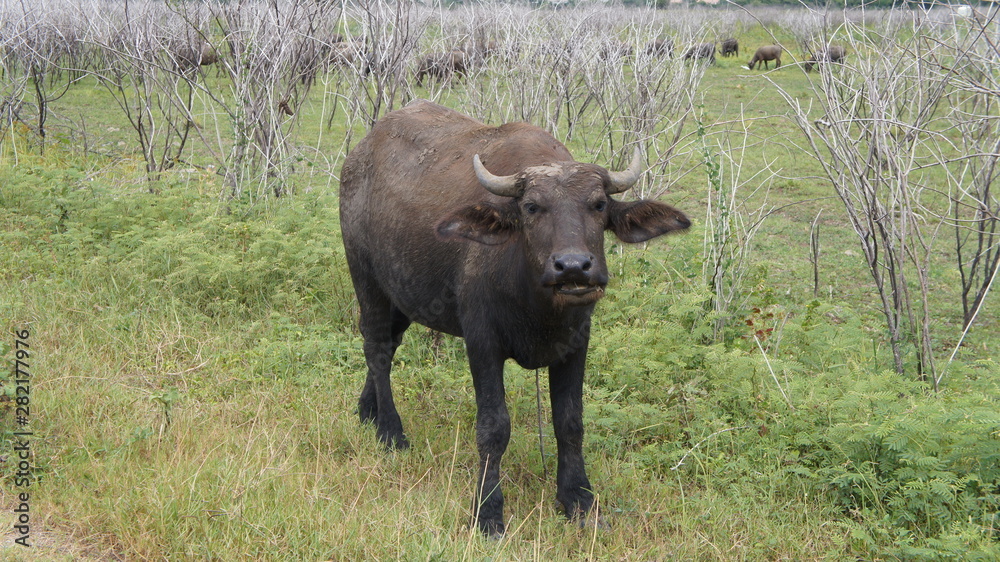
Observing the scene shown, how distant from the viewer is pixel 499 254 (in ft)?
12.7

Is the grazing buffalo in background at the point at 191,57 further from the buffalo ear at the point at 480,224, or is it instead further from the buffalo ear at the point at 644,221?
the buffalo ear at the point at 644,221

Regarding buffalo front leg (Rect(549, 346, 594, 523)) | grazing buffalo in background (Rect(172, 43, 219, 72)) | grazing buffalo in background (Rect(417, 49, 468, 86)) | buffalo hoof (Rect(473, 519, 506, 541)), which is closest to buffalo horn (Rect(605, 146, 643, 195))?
buffalo front leg (Rect(549, 346, 594, 523))

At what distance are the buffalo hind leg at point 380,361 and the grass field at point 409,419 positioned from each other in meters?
0.12

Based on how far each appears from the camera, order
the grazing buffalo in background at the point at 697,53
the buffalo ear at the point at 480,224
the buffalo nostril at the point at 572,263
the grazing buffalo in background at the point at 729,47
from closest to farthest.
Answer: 1. the buffalo nostril at the point at 572,263
2. the buffalo ear at the point at 480,224
3. the grazing buffalo in background at the point at 697,53
4. the grazing buffalo in background at the point at 729,47

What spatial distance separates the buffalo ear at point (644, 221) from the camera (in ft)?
12.7

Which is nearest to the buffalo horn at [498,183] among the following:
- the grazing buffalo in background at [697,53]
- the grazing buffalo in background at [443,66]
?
the grazing buffalo in background at [697,53]

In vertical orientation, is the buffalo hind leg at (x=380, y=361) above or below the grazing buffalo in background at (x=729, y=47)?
above

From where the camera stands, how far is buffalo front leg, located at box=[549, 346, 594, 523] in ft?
13.1

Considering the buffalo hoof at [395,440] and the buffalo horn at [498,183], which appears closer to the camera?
the buffalo horn at [498,183]

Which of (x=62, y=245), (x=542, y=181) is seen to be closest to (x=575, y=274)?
(x=542, y=181)

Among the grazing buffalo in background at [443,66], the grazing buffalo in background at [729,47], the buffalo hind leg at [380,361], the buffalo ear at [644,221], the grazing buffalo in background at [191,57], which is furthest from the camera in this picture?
the grazing buffalo in background at [729,47]

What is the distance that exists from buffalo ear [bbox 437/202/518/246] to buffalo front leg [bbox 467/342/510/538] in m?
0.53

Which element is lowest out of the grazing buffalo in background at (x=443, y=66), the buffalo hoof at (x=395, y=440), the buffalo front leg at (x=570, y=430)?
the buffalo hoof at (x=395, y=440)

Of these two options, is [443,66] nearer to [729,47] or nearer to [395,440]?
[395,440]
